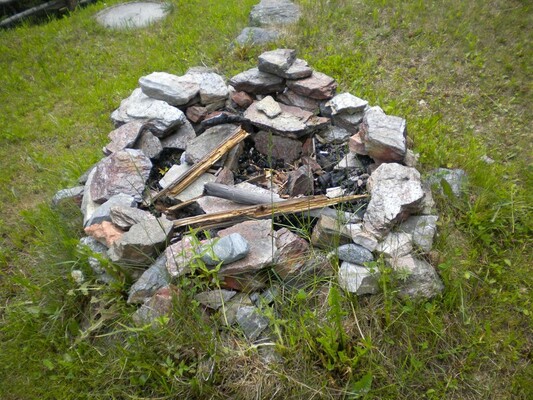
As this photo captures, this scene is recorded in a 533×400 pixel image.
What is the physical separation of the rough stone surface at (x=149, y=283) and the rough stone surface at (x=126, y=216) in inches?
15.5

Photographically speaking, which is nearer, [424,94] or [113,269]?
[113,269]

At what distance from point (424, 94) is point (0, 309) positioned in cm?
443

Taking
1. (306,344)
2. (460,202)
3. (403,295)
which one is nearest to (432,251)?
(403,295)

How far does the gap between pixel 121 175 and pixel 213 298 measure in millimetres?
1313

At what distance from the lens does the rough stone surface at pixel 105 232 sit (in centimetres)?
271

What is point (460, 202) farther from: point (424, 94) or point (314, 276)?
point (424, 94)

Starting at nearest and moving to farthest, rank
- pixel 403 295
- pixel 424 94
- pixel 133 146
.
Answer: pixel 403 295 < pixel 133 146 < pixel 424 94

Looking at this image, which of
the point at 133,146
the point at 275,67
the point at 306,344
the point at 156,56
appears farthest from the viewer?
the point at 156,56

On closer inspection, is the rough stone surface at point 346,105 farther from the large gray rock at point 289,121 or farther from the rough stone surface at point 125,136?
the rough stone surface at point 125,136

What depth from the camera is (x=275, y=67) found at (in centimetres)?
362

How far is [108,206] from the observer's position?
9.57 feet

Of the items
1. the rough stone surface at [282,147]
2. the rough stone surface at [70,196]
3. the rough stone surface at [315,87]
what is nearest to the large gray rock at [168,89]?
the rough stone surface at [282,147]

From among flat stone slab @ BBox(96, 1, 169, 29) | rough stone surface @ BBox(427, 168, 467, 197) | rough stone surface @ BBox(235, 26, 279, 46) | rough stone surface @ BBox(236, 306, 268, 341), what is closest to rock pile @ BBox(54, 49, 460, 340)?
rough stone surface @ BBox(236, 306, 268, 341)

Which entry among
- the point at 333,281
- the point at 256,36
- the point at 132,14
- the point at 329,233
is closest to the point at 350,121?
the point at 329,233
